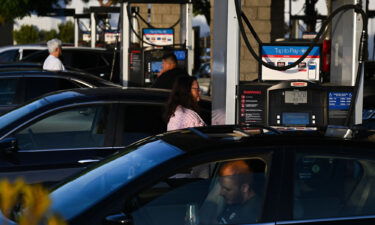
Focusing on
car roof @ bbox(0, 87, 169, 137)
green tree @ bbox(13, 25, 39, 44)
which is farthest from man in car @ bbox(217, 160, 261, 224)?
green tree @ bbox(13, 25, 39, 44)

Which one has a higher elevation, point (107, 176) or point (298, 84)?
point (298, 84)

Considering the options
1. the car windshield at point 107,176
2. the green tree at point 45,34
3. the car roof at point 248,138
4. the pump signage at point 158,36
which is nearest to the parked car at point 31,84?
the pump signage at point 158,36

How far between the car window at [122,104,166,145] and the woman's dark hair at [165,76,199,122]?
401mm

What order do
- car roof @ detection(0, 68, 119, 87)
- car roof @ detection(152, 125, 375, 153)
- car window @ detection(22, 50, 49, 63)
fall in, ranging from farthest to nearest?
car window @ detection(22, 50, 49, 63)
car roof @ detection(0, 68, 119, 87)
car roof @ detection(152, 125, 375, 153)

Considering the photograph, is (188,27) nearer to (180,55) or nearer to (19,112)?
(180,55)

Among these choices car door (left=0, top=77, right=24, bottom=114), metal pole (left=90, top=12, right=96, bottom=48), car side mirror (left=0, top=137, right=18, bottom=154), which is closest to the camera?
car side mirror (left=0, top=137, right=18, bottom=154)

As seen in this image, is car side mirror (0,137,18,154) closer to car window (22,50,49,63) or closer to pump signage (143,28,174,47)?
pump signage (143,28,174,47)

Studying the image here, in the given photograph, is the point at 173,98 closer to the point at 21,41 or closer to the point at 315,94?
the point at 315,94

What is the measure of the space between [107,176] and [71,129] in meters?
2.92

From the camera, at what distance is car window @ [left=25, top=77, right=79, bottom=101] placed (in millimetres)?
10672

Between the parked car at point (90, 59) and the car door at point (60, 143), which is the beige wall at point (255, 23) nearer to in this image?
the car door at point (60, 143)

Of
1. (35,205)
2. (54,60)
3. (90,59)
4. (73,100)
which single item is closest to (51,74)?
(54,60)

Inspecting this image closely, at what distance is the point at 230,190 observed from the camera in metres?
4.58

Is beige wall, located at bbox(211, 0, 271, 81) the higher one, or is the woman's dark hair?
beige wall, located at bbox(211, 0, 271, 81)
